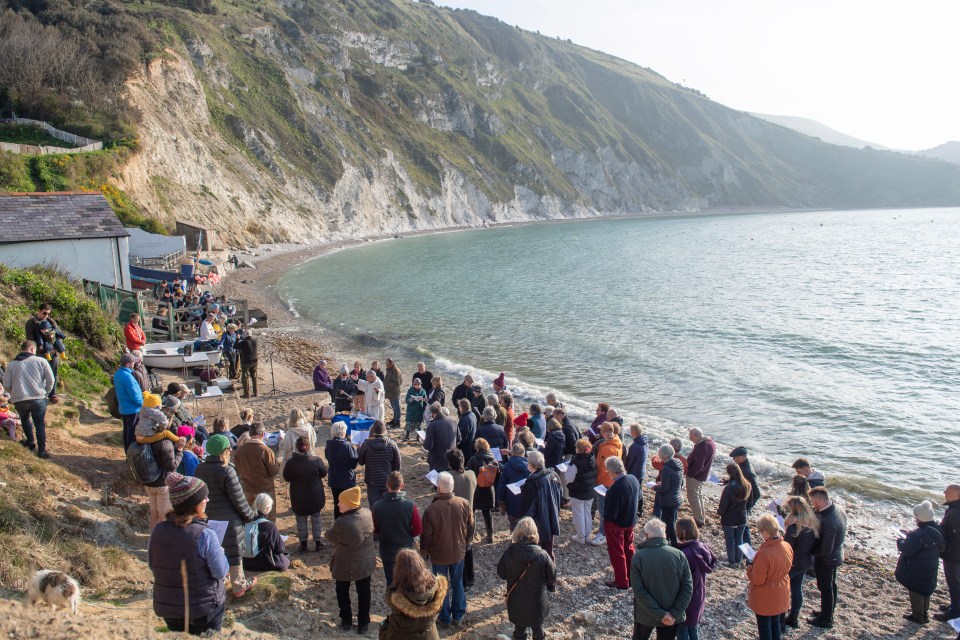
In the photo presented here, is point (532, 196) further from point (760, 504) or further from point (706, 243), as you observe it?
point (760, 504)

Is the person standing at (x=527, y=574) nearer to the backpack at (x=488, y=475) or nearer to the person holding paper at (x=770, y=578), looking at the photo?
the person holding paper at (x=770, y=578)

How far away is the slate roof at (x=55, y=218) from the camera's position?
17609 millimetres

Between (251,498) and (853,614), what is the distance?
7990 mm

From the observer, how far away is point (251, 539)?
6504 millimetres

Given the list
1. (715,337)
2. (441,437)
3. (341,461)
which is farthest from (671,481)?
(715,337)

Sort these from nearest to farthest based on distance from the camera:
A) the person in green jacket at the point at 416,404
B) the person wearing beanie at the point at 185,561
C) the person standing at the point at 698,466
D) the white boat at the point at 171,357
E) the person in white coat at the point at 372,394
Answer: the person wearing beanie at the point at 185,561 < the person standing at the point at 698,466 < the person in green jacket at the point at 416,404 < the person in white coat at the point at 372,394 < the white boat at the point at 171,357

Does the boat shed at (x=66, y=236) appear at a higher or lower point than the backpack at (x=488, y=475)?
higher

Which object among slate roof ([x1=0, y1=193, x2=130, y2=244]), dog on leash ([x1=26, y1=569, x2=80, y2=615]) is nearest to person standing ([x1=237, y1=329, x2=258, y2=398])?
slate roof ([x1=0, y1=193, x2=130, y2=244])

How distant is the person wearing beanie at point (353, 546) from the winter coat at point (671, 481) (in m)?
4.49

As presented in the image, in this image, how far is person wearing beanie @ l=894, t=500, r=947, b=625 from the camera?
23.9 feet

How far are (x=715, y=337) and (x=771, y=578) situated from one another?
76.0ft

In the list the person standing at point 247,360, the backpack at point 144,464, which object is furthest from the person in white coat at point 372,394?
the backpack at point 144,464

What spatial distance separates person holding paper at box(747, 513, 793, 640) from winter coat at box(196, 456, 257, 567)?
210 inches

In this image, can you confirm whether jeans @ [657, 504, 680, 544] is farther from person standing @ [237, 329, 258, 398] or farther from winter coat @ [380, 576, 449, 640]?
person standing @ [237, 329, 258, 398]
